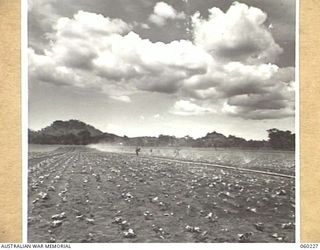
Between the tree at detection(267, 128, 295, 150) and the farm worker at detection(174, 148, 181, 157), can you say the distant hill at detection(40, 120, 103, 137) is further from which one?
the tree at detection(267, 128, 295, 150)

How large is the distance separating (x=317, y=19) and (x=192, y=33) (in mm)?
614

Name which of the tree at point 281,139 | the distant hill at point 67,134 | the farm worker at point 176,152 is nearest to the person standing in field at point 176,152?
the farm worker at point 176,152

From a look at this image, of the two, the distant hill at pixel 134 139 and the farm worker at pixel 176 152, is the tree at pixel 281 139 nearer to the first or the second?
the distant hill at pixel 134 139

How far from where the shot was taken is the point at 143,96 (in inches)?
74.7

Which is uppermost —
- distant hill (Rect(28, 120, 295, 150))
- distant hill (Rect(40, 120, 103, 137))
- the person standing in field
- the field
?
distant hill (Rect(40, 120, 103, 137))

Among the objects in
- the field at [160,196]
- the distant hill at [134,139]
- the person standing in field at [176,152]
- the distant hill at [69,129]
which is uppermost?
the distant hill at [69,129]

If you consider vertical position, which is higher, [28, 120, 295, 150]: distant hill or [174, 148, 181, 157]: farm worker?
[28, 120, 295, 150]: distant hill

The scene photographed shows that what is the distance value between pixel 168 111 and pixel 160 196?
0.43 meters

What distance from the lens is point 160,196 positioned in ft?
6.20

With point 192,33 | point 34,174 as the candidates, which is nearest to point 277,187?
point 192,33

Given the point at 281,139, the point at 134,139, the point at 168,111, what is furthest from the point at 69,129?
the point at 281,139

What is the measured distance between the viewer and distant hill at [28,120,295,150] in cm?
183

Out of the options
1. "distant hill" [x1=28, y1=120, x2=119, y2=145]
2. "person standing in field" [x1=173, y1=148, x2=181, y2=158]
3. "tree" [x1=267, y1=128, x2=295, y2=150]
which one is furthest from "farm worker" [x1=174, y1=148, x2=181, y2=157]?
"tree" [x1=267, y1=128, x2=295, y2=150]

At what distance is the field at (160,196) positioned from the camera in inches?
72.0
